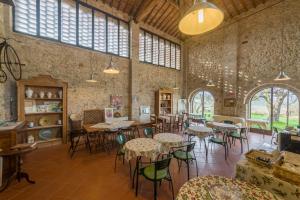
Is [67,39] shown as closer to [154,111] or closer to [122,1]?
[122,1]

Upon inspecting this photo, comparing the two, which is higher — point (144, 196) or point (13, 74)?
point (13, 74)

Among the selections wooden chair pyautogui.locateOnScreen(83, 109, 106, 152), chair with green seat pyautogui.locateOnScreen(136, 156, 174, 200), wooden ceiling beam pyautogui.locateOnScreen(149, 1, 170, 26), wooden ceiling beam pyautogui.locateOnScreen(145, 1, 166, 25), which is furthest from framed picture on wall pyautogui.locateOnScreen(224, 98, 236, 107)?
chair with green seat pyautogui.locateOnScreen(136, 156, 174, 200)

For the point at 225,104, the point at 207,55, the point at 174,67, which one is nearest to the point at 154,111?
the point at 174,67

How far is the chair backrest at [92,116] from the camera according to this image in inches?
209

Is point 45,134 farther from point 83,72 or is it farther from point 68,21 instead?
point 68,21

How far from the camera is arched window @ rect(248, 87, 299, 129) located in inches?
230

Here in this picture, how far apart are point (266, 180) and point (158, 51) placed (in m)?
7.57

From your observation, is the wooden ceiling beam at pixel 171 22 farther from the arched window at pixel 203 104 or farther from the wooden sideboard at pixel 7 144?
→ the wooden sideboard at pixel 7 144

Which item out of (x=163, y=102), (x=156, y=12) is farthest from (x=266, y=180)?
(x=156, y=12)

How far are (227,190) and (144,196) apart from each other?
4.71ft

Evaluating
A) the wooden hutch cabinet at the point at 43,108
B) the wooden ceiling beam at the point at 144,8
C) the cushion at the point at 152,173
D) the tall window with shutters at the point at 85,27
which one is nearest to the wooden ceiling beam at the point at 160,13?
the wooden ceiling beam at the point at 144,8

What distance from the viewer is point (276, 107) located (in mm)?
6234

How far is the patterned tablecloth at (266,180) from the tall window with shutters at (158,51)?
6.45m

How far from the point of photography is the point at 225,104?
7.47 meters
